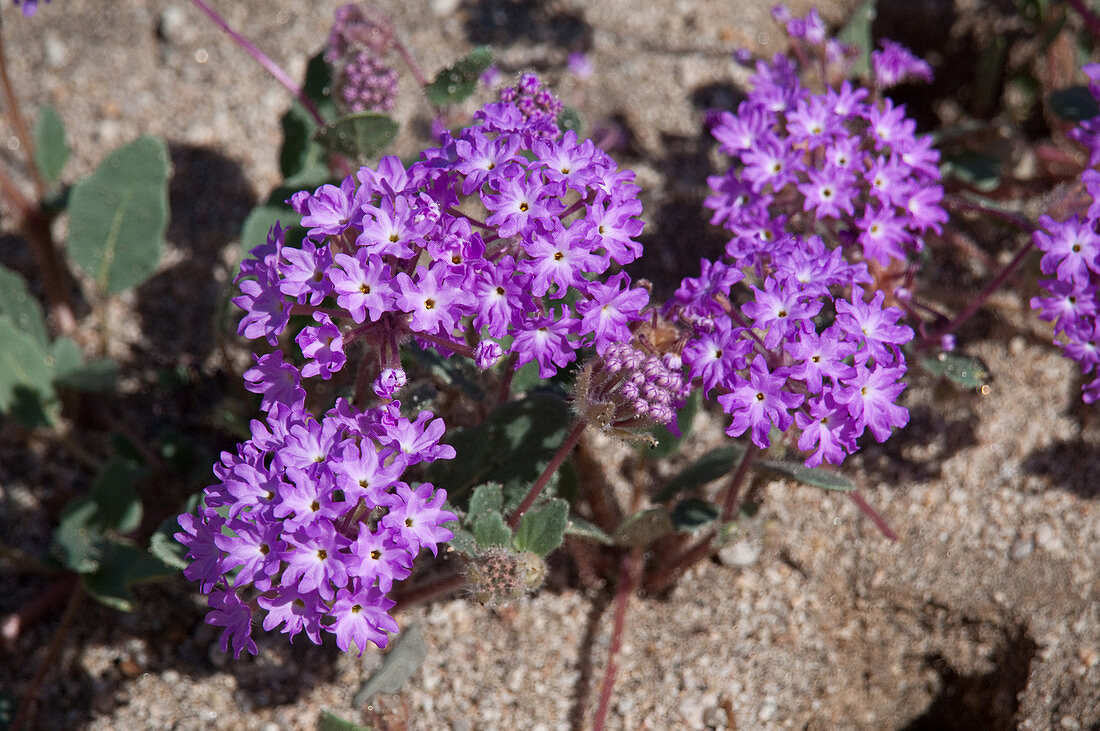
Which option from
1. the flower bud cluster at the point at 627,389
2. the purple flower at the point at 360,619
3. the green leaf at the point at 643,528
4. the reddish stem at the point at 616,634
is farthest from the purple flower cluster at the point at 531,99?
the reddish stem at the point at 616,634

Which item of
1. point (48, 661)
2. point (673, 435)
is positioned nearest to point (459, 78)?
point (673, 435)

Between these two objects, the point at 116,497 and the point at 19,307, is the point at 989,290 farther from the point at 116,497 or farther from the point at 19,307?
the point at 19,307

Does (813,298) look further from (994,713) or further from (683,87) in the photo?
(683,87)

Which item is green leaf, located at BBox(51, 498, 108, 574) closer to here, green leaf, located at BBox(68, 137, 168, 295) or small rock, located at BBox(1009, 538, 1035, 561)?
green leaf, located at BBox(68, 137, 168, 295)

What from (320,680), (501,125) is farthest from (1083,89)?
(320,680)

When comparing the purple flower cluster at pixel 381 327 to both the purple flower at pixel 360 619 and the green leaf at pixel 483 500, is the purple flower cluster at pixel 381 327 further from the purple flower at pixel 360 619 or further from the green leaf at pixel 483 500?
the green leaf at pixel 483 500

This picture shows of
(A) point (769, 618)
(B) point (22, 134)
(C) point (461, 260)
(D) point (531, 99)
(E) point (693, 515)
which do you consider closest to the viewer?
(C) point (461, 260)
